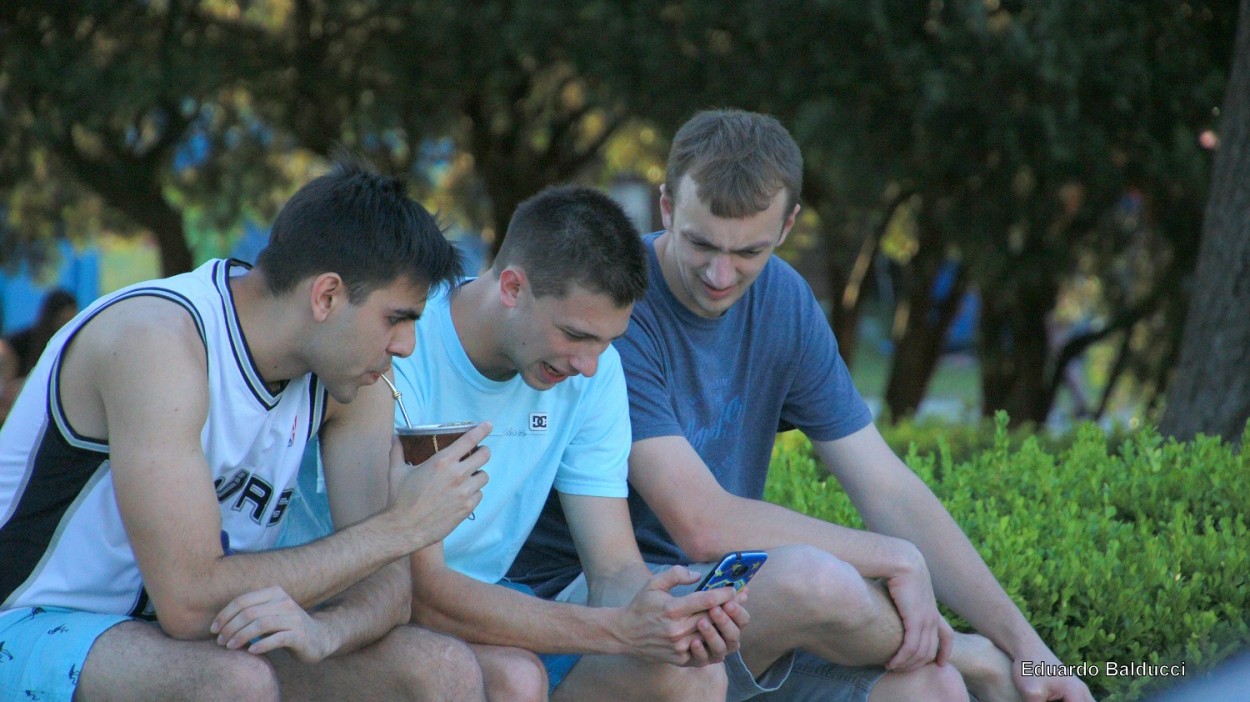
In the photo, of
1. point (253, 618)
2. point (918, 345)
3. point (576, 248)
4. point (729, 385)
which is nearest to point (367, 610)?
point (253, 618)

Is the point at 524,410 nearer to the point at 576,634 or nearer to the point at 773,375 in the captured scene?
the point at 576,634

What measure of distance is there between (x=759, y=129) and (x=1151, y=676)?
1846 millimetres

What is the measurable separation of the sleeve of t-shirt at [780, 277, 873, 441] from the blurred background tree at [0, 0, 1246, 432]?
3.24 m

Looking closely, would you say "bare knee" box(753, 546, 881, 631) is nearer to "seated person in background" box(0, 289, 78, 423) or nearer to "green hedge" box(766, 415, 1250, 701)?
"green hedge" box(766, 415, 1250, 701)

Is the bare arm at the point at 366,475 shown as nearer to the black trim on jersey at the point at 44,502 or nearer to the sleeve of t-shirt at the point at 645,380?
the black trim on jersey at the point at 44,502

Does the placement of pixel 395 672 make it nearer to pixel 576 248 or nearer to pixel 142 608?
pixel 142 608

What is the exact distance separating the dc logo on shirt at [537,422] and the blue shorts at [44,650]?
1.06 meters

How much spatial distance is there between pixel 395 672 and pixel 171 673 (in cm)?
47

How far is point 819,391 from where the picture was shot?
3898mm

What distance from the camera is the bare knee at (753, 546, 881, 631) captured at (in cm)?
315

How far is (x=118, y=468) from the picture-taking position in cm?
262

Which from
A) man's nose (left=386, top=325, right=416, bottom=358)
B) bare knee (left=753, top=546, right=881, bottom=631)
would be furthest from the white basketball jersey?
bare knee (left=753, top=546, right=881, bottom=631)

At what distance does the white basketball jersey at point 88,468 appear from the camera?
109 inches

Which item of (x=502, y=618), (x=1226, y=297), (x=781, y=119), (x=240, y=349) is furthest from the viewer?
(x=781, y=119)
